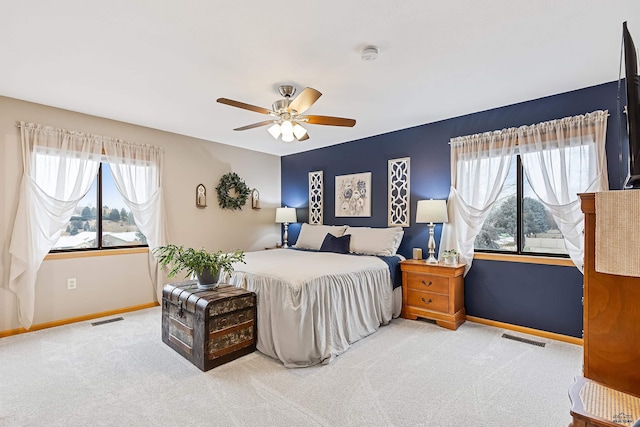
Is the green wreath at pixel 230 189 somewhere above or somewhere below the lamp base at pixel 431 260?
above

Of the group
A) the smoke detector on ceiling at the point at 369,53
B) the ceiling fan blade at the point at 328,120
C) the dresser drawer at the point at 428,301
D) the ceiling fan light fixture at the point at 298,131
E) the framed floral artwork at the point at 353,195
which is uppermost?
the smoke detector on ceiling at the point at 369,53

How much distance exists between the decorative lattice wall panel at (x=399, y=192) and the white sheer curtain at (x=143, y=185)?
3.22 metres

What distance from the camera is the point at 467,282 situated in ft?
12.4

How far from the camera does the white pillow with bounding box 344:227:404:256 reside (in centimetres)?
410

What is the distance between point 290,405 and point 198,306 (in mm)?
1098

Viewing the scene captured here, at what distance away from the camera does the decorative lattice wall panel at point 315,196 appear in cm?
547

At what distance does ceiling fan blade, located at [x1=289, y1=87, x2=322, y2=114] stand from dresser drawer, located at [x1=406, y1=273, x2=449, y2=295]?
7.77 ft

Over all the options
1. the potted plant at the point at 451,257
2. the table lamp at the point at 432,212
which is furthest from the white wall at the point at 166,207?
the potted plant at the point at 451,257

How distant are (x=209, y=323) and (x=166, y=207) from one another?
98.0 inches

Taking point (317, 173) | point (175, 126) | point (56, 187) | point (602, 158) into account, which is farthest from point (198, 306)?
point (602, 158)

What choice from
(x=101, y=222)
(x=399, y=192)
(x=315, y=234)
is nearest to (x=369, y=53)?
(x=399, y=192)

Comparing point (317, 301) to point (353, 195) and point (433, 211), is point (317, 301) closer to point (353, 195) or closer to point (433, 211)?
point (433, 211)

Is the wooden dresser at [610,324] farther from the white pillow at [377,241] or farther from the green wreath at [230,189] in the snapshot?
the green wreath at [230,189]

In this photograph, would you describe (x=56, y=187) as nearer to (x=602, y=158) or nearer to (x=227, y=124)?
(x=227, y=124)
